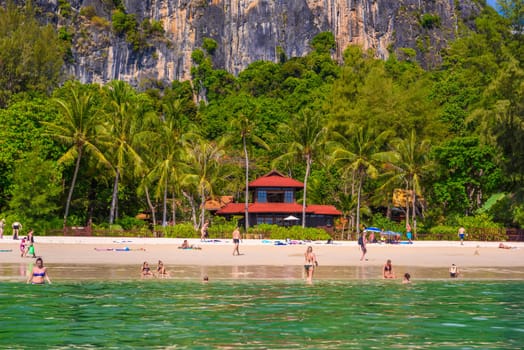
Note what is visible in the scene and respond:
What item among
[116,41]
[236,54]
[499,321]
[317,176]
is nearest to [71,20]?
[116,41]

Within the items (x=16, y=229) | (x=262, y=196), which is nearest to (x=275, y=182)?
(x=262, y=196)

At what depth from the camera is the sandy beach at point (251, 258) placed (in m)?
34.2

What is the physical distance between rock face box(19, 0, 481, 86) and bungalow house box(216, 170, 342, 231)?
7498 cm

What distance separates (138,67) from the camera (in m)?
140

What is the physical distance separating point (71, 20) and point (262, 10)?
36800mm

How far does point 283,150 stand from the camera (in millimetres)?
79875

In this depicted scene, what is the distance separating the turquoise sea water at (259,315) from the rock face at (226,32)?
11479 cm

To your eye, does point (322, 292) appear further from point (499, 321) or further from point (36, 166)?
point (36, 166)

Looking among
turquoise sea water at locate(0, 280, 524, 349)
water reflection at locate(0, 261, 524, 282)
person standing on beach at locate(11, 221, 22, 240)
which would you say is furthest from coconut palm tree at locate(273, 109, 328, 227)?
turquoise sea water at locate(0, 280, 524, 349)

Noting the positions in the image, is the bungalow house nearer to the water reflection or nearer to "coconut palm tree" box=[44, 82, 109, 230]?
"coconut palm tree" box=[44, 82, 109, 230]

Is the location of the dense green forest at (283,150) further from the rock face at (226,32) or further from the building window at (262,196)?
the rock face at (226,32)

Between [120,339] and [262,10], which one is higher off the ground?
[262,10]

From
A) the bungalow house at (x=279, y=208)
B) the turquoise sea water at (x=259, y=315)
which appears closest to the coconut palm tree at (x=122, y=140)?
the bungalow house at (x=279, y=208)

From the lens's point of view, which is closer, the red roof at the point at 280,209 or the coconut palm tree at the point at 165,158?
the coconut palm tree at the point at 165,158
